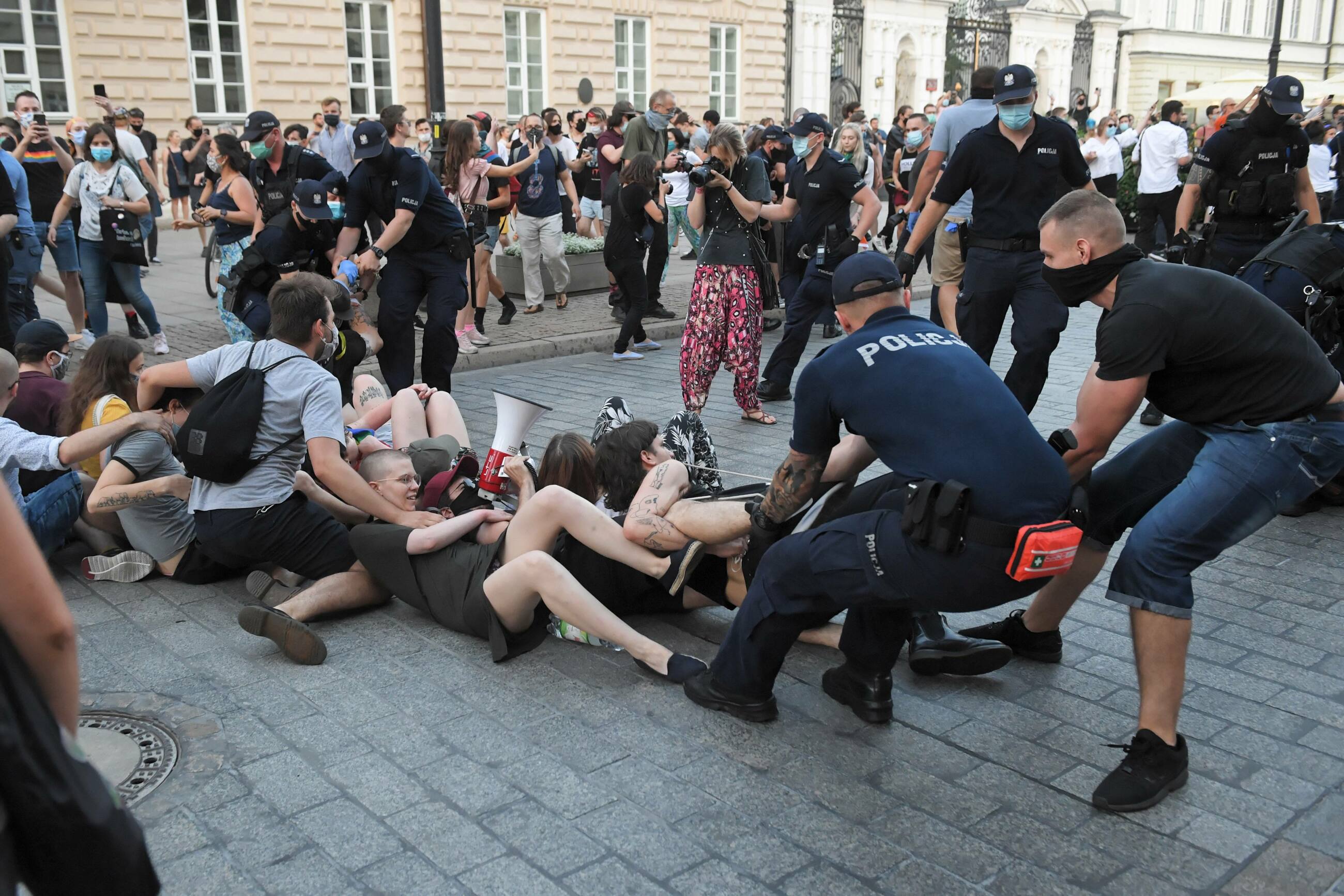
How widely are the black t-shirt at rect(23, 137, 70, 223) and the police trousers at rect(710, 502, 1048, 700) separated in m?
9.25

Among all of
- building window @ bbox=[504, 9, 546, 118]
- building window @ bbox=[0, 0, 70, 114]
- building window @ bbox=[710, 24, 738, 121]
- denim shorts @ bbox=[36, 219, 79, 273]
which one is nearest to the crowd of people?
denim shorts @ bbox=[36, 219, 79, 273]

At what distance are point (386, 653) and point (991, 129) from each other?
4.64 m

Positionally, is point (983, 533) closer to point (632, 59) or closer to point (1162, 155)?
point (1162, 155)

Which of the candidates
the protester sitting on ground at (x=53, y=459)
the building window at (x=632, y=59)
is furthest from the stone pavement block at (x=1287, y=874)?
the building window at (x=632, y=59)

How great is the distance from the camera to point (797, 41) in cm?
3272

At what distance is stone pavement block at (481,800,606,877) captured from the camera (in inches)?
114

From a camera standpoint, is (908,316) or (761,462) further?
(761,462)

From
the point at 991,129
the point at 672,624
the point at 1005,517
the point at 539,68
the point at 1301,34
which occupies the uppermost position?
the point at 1301,34

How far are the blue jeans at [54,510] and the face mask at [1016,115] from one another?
525 cm

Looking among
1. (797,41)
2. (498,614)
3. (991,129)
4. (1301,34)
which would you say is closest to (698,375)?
(991,129)

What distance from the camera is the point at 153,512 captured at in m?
4.80

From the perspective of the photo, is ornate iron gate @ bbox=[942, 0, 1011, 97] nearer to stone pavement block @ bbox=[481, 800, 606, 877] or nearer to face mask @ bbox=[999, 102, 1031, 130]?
face mask @ bbox=[999, 102, 1031, 130]

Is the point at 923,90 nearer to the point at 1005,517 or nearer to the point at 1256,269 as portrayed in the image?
the point at 1256,269

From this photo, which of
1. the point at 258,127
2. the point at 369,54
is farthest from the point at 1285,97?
the point at 369,54
